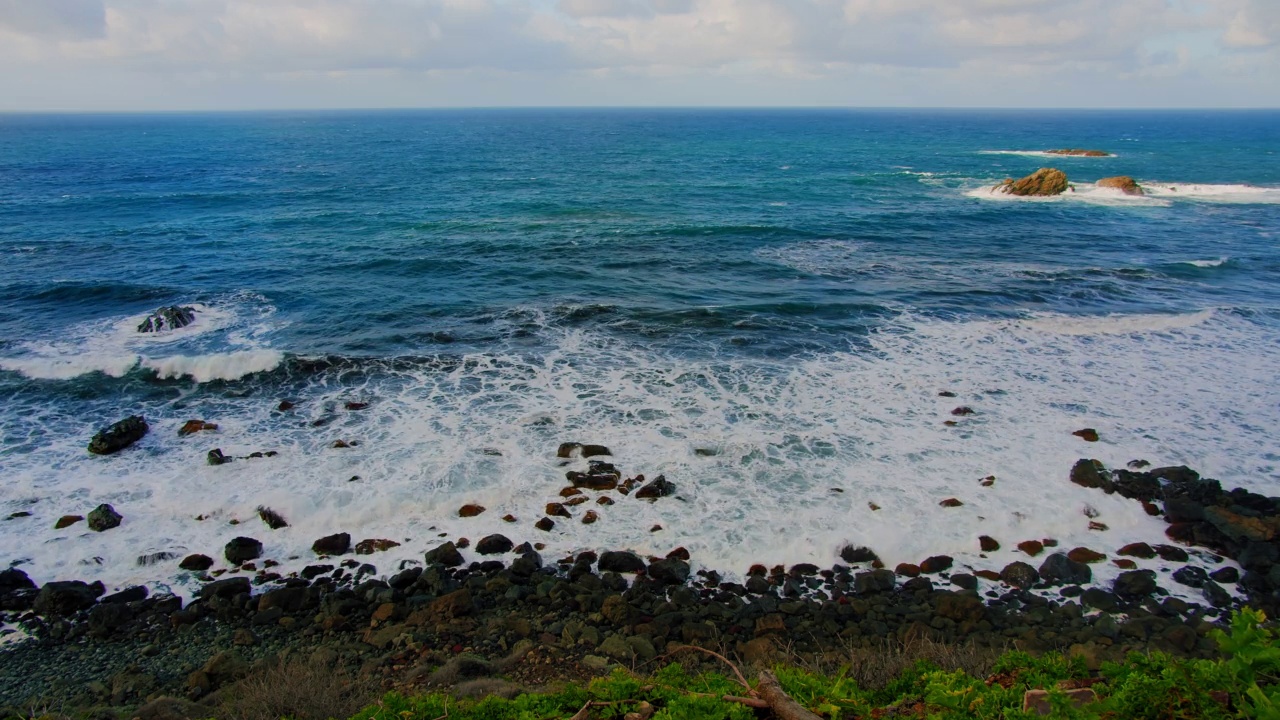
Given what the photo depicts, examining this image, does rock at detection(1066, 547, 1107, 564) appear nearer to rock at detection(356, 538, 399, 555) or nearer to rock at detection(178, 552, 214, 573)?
rock at detection(356, 538, 399, 555)

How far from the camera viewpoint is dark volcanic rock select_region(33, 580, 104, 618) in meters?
12.5

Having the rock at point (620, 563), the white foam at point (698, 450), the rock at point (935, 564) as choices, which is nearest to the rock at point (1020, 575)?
the white foam at point (698, 450)

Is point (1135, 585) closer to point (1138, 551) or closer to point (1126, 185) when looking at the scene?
point (1138, 551)

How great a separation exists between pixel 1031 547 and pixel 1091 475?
3450 mm

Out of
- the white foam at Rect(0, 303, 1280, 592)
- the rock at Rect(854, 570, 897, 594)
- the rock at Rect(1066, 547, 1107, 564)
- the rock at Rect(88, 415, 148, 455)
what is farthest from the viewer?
the rock at Rect(88, 415, 148, 455)

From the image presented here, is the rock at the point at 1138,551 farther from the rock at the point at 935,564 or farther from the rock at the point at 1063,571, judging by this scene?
the rock at the point at 935,564

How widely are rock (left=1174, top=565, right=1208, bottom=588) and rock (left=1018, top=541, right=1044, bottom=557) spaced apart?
2328 millimetres

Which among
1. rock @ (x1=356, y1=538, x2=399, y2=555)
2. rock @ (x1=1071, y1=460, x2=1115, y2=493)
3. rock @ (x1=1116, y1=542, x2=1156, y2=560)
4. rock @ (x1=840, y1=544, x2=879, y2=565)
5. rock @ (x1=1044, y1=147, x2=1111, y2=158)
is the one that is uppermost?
rock @ (x1=1044, y1=147, x2=1111, y2=158)

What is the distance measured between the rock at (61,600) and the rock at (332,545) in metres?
3.87

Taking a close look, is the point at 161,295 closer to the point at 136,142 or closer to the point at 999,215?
the point at 999,215

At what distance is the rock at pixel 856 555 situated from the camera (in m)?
14.0

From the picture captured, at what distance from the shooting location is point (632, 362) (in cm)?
2331

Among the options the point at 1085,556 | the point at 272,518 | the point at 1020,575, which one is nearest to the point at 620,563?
the point at 1020,575

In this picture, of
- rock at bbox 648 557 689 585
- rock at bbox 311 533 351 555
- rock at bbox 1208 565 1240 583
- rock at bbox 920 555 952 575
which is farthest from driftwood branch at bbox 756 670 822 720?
rock at bbox 1208 565 1240 583
